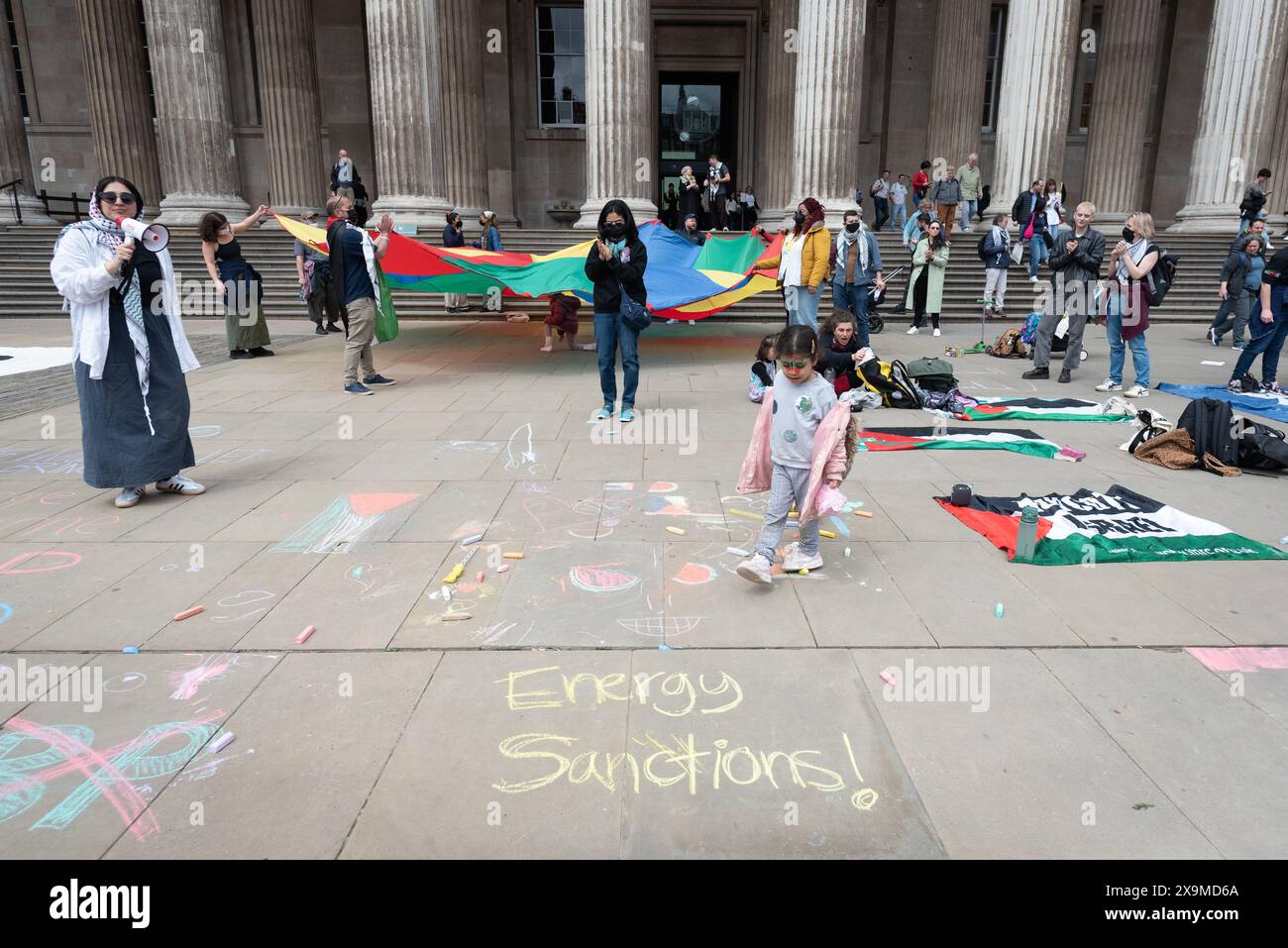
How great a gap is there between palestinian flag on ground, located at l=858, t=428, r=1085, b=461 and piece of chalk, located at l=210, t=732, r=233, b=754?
Result: 5.06m

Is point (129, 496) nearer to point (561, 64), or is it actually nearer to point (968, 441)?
point (968, 441)

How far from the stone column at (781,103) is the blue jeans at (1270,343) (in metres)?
12.6

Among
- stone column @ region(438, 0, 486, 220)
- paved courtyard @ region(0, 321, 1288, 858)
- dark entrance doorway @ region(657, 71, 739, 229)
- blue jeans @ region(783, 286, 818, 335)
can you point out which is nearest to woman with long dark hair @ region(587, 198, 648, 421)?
paved courtyard @ region(0, 321, 1288, 858)

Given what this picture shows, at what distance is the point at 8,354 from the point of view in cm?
1107

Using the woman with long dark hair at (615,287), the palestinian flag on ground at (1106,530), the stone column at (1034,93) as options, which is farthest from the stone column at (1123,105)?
the palestinian flag on ground at (1106,530)

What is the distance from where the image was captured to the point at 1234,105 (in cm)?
1711

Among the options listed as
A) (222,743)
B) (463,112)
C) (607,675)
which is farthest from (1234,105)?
(222,743)

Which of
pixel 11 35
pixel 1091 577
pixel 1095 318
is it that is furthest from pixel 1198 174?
pixel 11 35

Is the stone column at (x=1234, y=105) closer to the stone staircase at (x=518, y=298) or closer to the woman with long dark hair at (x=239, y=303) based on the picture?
the stone staircase at (x=518, y=298)

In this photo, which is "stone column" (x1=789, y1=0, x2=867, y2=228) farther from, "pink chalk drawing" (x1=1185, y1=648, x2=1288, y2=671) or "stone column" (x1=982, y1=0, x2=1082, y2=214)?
"pink chalk drawing" (x1=1185, y1=648, x2=1288, y2=671)

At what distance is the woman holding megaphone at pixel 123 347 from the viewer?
4855 mm

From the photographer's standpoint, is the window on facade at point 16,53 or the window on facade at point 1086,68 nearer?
the window on facade at point 16,53

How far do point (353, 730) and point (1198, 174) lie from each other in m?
21.7
